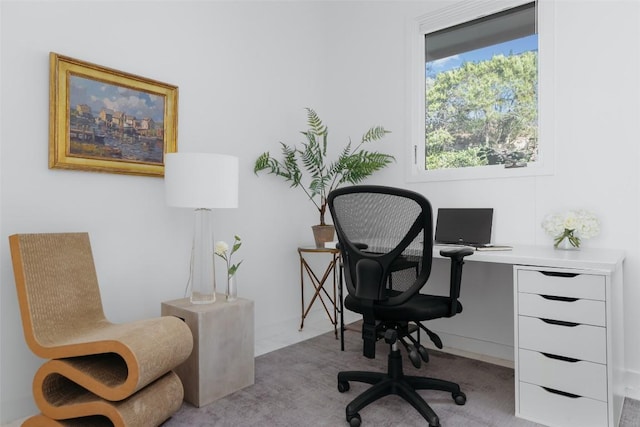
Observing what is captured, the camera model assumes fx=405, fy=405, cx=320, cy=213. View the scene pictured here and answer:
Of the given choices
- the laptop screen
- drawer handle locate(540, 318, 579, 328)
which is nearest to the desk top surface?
drawer handle locate(540, 318, 579, 328)

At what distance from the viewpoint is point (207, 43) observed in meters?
2.85

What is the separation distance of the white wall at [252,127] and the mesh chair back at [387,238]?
1.16 metres

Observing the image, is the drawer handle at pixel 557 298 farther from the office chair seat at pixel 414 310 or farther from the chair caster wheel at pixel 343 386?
the chair caster wheel at pixel 343 386

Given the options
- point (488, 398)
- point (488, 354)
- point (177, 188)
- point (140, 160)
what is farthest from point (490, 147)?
point (140, 160)

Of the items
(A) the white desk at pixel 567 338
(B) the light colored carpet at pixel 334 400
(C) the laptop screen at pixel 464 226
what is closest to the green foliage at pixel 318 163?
(C) the laptop screen at pixel 464 226

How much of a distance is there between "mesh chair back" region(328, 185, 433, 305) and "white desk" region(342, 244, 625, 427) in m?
0.46

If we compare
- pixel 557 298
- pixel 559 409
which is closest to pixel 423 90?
pixel 557 298

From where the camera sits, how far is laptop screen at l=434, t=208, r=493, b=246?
8.66 ft

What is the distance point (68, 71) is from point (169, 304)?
133cm

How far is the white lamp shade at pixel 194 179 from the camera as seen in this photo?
214 centimetres

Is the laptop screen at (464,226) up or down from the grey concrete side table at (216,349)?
up

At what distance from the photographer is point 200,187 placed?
2.15 m

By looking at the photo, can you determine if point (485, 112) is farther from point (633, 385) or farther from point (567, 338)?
point (633, 385)

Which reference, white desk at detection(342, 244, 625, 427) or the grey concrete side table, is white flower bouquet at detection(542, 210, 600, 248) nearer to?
white desk at detection(342, 244, 625, 427)
